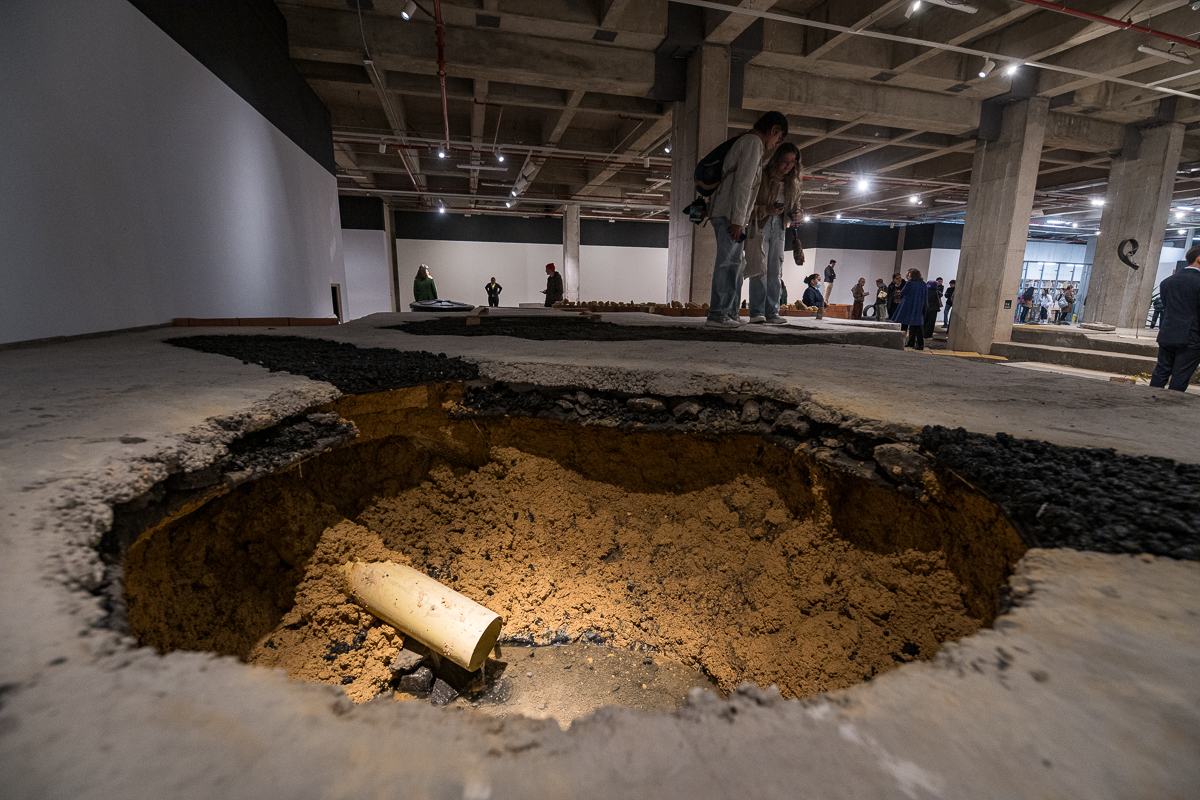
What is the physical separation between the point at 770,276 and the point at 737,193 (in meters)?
1.40

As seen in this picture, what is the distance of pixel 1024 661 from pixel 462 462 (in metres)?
2.57

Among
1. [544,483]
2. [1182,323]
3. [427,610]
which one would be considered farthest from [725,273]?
[427,610]

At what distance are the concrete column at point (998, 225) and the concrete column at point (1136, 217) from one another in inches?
95.4

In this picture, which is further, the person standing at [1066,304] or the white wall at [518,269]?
the person standing at [1066,304]

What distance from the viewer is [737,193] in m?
4.79

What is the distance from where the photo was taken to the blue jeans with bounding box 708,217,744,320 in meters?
5.18

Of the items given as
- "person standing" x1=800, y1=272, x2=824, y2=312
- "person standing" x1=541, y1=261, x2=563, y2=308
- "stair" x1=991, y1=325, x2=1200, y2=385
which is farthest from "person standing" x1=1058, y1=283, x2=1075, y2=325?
"person standing" x1=541, y1=261, x2=563, y2=308

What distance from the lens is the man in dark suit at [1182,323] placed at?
14.8 ft

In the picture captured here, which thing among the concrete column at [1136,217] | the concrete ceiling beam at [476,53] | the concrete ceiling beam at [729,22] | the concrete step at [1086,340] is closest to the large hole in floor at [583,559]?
the concrete ceiling beam at [729,22]

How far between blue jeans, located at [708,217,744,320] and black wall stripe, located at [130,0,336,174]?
5.23 m

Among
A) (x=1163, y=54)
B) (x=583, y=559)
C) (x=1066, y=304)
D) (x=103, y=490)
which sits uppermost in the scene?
(x=1163, y=54)

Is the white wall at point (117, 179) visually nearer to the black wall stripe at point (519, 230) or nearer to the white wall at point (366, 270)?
the white wall at point (366, 270)

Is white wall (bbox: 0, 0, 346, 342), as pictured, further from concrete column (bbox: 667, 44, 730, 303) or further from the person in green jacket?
concrete column (bbox: 667, 44, 730, 303)

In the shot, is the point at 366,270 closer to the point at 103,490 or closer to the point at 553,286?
the point at 553,286
